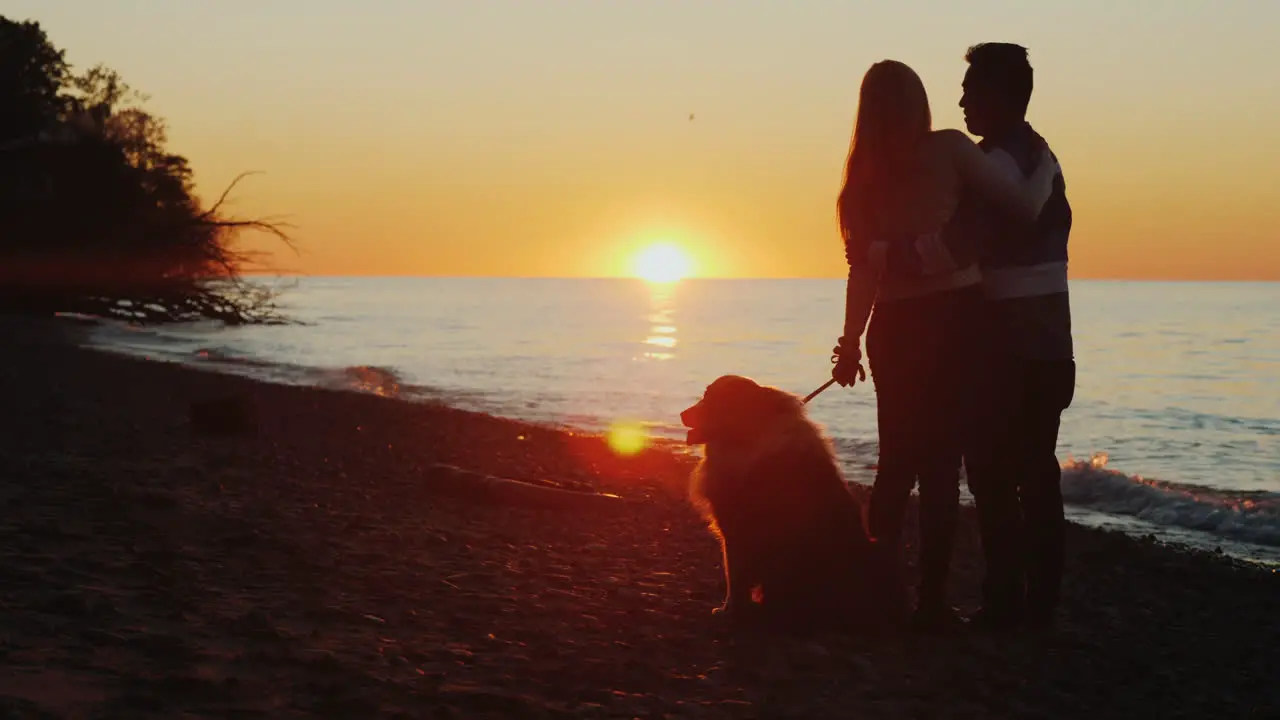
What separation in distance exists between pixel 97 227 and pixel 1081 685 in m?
22.7

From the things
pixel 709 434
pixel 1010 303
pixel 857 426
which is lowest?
pixel 857 426

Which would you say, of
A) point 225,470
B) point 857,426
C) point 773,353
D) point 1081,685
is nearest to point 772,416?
point 1081,685

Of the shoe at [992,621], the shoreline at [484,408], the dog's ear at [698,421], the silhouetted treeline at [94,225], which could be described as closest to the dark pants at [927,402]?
the shoe at [992,621]

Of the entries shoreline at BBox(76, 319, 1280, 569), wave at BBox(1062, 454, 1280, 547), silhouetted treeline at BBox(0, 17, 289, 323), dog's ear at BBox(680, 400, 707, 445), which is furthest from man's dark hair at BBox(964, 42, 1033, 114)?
silhouetted treeline at BBox(0, 17, 289, 323)

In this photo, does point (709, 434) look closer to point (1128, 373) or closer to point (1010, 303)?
point (1010, 303)

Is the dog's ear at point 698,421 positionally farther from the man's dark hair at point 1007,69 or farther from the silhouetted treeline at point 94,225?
the silhouetted treeline at point 94,225

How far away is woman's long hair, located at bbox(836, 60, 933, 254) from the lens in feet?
12.8

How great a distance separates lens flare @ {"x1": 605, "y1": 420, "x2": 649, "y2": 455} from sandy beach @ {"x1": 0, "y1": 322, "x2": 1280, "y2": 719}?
4.90m

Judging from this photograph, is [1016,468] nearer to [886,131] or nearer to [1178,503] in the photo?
[886,131]

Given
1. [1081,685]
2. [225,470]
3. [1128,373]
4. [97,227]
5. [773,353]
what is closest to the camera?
[1081,685]

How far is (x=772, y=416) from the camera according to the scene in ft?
13.8

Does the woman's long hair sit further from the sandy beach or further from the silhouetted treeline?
the silhouetted treeline

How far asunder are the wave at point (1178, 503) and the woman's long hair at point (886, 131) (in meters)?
7.32

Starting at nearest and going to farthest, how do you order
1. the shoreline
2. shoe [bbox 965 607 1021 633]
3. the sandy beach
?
1. the sandy beach
2. shoe [bbox 965 607 1021 633]
3. the shoreline
